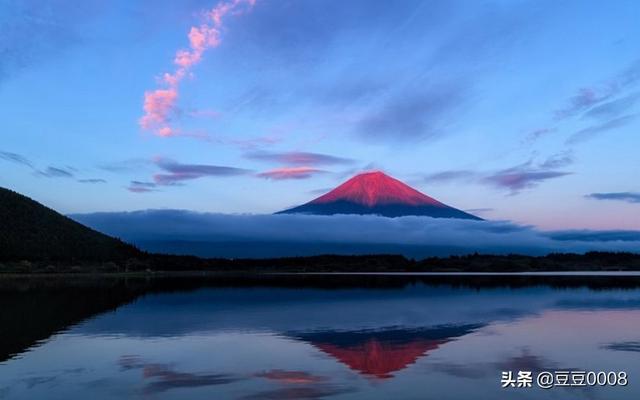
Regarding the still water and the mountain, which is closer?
the still water

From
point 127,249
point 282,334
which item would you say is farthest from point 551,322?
point 127,249

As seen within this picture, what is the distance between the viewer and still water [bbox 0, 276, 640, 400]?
18125mm

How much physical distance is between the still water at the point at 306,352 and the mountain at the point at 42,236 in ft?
341

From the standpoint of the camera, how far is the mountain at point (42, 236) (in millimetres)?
139000

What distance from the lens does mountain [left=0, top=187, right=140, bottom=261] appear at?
456ft

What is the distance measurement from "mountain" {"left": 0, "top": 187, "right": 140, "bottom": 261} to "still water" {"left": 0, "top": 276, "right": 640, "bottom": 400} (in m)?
104

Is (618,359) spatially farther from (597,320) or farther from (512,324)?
(597,320)

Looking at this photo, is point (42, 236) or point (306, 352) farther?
point (42, 236)

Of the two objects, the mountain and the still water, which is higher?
the mountain

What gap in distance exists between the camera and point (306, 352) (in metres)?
25.3

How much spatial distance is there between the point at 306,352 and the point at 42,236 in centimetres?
14351

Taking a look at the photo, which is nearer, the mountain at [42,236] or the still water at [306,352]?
the still water at [306,352]

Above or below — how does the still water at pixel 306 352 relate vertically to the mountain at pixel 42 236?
below

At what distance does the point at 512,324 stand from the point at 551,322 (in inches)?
118
